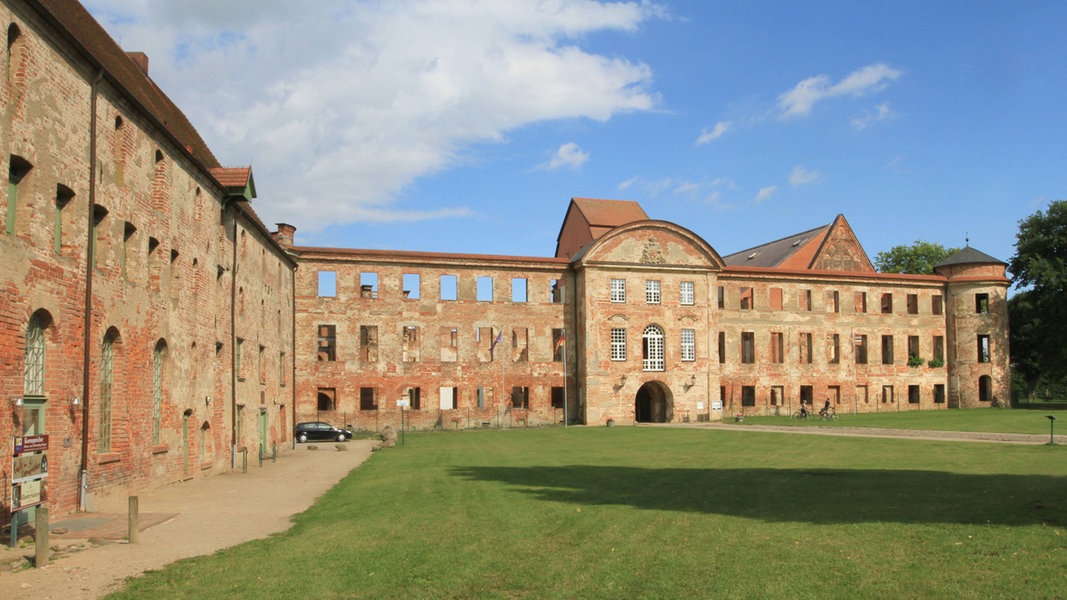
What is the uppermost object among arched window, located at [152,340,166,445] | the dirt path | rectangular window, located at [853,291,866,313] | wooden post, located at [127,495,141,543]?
rectangular window, located at [853,291,866,313]

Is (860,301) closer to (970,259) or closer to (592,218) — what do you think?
(970,259)

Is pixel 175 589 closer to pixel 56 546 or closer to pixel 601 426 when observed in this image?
pixel 56 546

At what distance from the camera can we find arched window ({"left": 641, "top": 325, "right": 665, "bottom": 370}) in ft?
181

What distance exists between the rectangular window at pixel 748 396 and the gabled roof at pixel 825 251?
1305 centimetres

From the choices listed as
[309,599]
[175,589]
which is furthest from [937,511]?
[175,589]

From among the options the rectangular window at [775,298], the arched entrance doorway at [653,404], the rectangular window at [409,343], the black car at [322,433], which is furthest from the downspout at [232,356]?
the rectangular window at [775,298]

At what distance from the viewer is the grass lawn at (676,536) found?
10.2 meters

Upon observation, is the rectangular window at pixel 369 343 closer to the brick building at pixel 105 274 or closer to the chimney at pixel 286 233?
the chimney at pixel 286 233

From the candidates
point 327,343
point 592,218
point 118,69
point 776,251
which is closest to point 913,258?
point 776,251

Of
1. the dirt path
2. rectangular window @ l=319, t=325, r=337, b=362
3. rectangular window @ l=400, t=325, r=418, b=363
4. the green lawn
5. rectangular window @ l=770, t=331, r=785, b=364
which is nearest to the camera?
the dirt path

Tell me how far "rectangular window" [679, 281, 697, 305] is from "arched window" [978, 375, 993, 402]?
75.1 ft

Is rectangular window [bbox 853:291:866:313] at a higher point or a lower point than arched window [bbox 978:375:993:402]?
higher

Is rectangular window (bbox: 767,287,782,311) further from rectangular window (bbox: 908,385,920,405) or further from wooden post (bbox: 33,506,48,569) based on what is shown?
wooden post (bbox: 33,506,48,569)

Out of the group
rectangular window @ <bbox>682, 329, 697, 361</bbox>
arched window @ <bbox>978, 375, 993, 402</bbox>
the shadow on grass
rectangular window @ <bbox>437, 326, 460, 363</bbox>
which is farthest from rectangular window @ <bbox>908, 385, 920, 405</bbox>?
the shadow on grass
